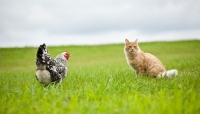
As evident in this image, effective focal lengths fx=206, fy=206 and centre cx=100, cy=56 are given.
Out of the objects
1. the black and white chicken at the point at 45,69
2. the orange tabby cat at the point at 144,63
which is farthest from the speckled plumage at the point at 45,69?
the orange tabby cat at the point at 144,63

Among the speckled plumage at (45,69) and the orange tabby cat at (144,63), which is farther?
the orange tabby cat at (144,63)

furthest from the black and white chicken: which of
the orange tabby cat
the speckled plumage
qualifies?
the orange tabby cat

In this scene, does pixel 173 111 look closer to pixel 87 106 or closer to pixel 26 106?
pixel 87 106

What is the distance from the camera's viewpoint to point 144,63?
315 inches

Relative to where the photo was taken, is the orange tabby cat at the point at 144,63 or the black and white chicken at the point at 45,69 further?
the orange tabby cat at the point at 144,63

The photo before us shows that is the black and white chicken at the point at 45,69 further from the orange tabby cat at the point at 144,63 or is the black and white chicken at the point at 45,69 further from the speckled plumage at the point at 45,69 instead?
the orange tabby cat at the point at 144,63

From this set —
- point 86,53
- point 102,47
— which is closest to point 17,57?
point 86,53

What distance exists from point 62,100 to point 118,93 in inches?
54.1

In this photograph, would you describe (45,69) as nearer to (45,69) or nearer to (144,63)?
(45,69)

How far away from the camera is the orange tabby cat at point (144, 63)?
7438 mm

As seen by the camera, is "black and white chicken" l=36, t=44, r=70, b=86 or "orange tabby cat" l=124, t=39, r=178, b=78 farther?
"orange tabby cat" l=124, t=39, r=178, b=78

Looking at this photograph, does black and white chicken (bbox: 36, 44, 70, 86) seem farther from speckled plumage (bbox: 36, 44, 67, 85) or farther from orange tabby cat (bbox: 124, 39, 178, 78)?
orange tabby cat (bbox: 124, 39, 178, 78)

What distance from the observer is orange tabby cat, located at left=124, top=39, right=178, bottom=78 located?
24.4ft

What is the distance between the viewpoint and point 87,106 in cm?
381
